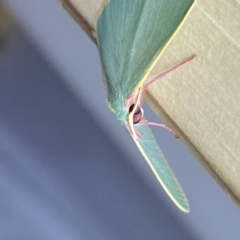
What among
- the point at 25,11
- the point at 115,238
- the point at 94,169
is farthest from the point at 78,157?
the point at 25,11

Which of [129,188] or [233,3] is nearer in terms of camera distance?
[233,3]

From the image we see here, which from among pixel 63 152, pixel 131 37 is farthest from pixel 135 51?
pixel 63 152

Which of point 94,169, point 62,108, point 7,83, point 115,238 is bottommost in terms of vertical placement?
point 115,238

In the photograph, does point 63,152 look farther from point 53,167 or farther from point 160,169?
point 160,169

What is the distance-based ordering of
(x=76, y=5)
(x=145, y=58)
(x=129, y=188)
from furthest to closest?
(x=129, y=188)
(x=76, y=5)
(x=145, y=58)

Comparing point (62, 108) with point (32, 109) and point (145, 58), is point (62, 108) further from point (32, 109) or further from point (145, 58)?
point (145, 58)

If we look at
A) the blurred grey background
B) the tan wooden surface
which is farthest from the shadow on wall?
the tan wooden surface

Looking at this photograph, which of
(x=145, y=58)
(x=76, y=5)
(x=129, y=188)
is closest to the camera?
(x=145, y=58)

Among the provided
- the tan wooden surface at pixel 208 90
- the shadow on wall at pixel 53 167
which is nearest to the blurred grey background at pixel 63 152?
the shadow on wall at pixel 53 167
